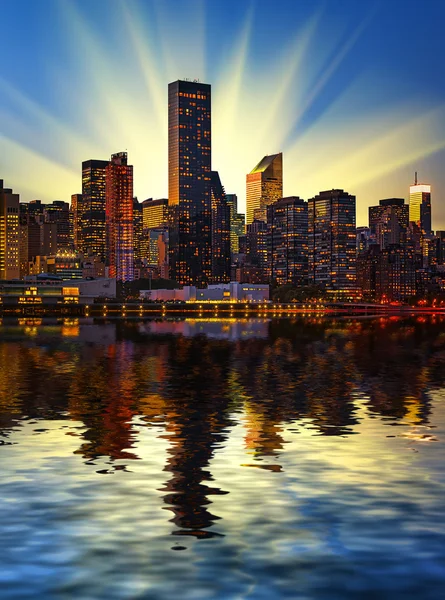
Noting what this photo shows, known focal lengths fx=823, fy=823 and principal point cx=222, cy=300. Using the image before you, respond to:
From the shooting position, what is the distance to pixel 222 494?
2689 centimetres

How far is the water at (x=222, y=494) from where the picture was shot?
19047mm

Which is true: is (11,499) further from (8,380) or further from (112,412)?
(8,380)

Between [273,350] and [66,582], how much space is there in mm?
100078

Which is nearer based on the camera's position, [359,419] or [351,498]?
[351,498]

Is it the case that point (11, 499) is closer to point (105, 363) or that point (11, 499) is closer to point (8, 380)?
point (8, 380)

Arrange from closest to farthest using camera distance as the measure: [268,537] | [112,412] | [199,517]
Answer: [268,537], [199,517], [112,412]

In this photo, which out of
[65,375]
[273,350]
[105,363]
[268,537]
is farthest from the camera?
[273,350]

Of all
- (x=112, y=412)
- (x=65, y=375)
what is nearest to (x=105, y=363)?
(x=65, y=375)

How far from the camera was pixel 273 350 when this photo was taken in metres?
118

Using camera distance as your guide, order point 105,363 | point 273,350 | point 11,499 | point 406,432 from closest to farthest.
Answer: point 11,499, point 406,432, point 105,363, point 273,350

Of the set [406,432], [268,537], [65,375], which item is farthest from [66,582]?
[65,375]

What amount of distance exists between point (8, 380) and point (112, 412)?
79.2 ft

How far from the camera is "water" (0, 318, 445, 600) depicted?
1905 cm

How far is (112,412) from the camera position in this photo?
159ft
